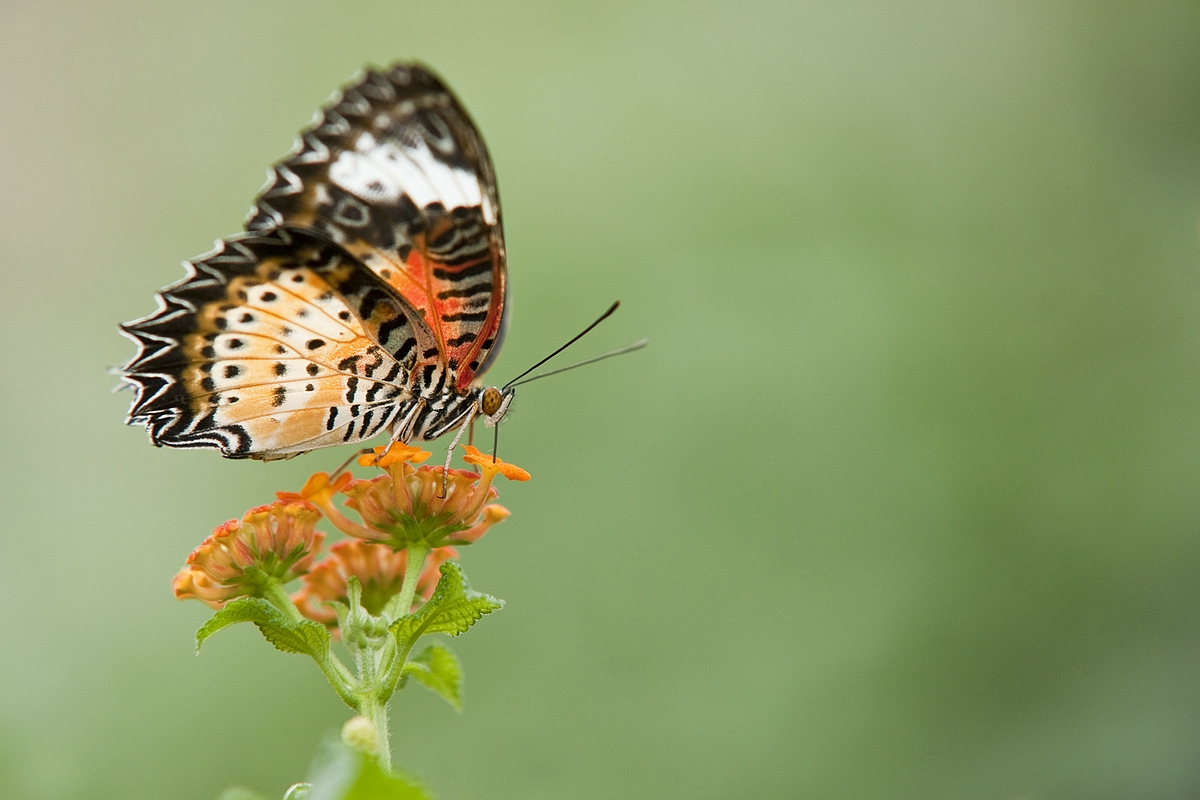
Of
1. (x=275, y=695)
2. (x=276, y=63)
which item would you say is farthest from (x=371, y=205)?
(x=276, y=63)

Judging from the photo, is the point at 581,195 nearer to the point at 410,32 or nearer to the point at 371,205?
the point at 410,32

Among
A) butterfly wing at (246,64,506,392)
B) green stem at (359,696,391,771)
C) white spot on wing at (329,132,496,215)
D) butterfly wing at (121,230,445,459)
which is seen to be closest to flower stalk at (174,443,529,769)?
green stem at (359,696,391,771)

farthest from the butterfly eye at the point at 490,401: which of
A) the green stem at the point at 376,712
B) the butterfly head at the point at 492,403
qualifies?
the green stem at the point at 376,712

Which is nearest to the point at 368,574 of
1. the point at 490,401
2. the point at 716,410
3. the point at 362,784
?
the point at 490,401

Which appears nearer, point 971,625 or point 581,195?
point 971,625

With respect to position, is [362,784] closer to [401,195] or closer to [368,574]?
[368,574]

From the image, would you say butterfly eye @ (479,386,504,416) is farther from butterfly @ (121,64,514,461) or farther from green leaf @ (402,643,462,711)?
green leaf @ (402,643,462,711)
